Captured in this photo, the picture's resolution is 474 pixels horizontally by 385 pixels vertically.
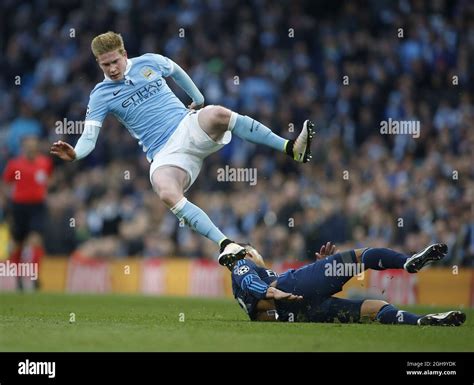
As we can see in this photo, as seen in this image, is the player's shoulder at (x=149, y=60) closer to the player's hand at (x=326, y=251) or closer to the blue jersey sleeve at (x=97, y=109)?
the blue jersey sleeve at (x=97, y=109)

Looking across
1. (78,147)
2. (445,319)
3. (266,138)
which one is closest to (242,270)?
(266,138)

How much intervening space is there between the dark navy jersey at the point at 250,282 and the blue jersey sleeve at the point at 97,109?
251 cm

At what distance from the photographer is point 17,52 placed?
984 inches

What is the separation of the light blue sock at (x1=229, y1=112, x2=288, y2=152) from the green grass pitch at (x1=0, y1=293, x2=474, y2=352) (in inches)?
73.1

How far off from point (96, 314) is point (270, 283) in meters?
2.75

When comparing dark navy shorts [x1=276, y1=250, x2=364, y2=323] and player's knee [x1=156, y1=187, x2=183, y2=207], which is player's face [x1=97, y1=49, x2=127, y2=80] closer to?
player's knee [x1=156, y1=187, x2=183, y2=207]

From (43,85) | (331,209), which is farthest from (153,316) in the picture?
(43,85)

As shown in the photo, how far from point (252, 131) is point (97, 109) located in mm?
1913

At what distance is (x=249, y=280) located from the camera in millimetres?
10289

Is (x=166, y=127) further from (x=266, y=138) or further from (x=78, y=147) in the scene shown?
(x=266, y=138)

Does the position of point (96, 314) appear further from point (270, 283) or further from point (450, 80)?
point (450, 80)

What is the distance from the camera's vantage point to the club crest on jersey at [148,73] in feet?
40.0

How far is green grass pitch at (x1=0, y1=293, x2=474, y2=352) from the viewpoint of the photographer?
9.07m
